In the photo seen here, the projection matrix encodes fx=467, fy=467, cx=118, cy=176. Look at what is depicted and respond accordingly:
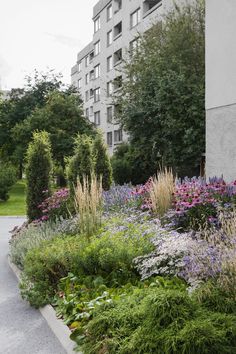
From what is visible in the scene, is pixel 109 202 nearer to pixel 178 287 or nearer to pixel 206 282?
pixel 178 287

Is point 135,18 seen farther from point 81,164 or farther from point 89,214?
point 89,214

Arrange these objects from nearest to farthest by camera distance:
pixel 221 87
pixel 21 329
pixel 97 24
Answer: pixel 21 329 → pixel 221 87 → pixel 97 24

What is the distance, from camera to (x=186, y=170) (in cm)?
2147

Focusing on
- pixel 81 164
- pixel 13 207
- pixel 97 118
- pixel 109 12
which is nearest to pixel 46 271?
pixel 81 164

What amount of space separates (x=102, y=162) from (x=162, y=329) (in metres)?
11.4

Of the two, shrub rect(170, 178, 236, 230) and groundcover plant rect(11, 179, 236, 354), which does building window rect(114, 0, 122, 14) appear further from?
shrub rect(170, 178, 236, 230)

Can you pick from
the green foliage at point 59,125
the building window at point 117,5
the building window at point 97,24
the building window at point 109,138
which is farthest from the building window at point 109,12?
the green foliage at point 59,125

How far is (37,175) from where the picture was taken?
38.0 feet

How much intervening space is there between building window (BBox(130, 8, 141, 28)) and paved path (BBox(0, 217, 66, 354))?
3104 cm

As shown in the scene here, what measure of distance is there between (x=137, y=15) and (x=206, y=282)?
3376 centimetres

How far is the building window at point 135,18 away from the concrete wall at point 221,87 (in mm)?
25360

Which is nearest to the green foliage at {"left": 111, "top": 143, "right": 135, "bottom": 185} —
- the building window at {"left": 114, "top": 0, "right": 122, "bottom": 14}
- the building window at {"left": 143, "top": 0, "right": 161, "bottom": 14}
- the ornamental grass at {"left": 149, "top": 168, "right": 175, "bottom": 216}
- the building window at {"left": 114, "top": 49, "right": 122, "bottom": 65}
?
the building window at {"left": 143, "top": 0, "right": 161, "bottom": 14}

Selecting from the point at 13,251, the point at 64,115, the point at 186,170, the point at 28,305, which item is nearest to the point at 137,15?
the point at 64,115

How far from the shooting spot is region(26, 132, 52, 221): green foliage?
1157cm
